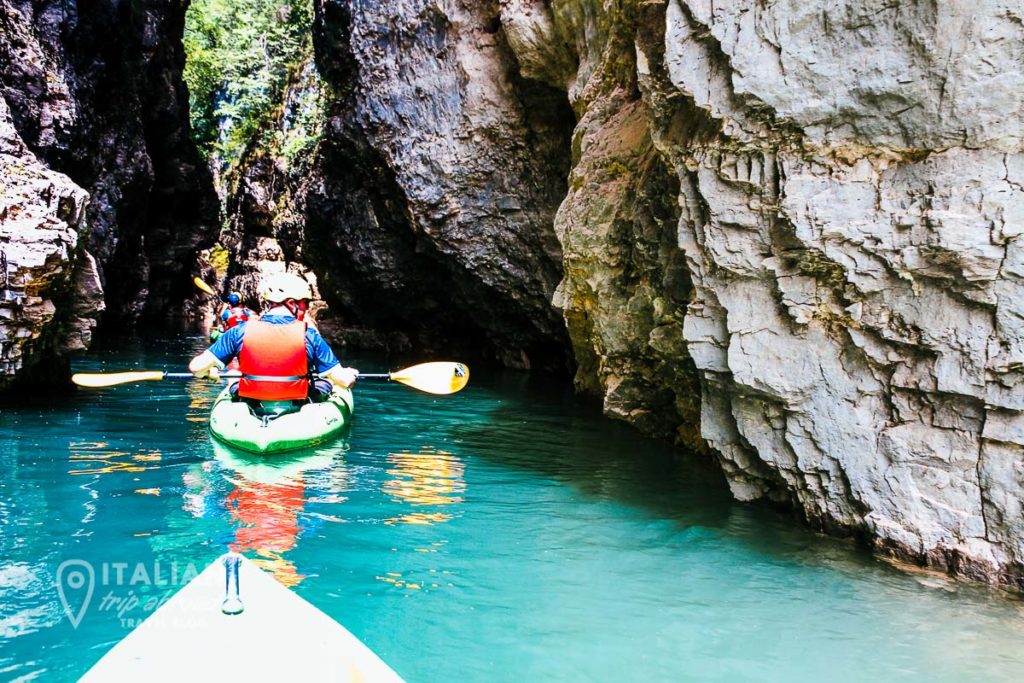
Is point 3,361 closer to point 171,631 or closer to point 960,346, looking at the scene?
point 171,631

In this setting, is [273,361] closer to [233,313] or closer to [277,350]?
[277,350]

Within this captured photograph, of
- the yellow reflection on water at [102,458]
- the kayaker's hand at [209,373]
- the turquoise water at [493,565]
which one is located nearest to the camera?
the turquoise water at [493,565]

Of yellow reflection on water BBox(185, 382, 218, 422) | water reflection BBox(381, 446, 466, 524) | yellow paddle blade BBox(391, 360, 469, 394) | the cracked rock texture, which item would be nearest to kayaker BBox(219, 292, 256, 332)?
yellow reflection on water BBox(185, 382, 218, 422)

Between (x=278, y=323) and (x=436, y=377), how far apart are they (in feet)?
6.42

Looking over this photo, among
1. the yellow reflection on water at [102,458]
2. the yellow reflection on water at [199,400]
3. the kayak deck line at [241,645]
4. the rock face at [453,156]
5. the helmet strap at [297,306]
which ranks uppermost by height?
the rock face at [453,156]

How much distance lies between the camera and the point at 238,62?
72.3 feet

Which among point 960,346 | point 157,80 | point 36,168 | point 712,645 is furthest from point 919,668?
point 157,80

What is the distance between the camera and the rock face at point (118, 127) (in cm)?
1012

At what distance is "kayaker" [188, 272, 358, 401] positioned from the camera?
6527 millimetres

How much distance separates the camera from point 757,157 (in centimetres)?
445

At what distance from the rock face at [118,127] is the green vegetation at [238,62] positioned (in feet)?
6.79

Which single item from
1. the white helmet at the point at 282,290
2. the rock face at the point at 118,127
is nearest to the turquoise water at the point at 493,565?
the white helmet at the point at 282,290

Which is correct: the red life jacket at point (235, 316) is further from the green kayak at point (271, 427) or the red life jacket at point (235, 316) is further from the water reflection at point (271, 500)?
the water reflection at point (271, 500)

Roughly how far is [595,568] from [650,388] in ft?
10.3
